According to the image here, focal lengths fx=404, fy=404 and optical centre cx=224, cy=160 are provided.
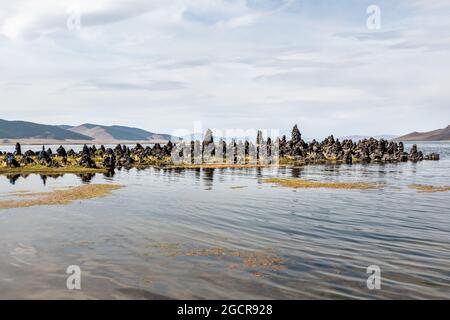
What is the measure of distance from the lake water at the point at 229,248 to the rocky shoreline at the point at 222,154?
2453 inches

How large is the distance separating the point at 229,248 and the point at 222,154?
105511mm

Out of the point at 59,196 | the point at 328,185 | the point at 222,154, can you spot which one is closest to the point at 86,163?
the point at 222,154

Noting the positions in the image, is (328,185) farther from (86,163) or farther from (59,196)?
(86,163)

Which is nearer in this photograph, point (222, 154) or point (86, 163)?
point (86, 163)

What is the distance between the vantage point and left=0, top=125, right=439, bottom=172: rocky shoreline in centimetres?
11031

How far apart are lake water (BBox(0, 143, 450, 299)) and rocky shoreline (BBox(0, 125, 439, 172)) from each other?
6230 centimetres

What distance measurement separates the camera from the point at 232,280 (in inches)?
859

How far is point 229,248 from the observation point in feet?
92.4

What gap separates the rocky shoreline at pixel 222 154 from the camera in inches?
4343

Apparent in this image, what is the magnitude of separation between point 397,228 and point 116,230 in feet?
76.8
